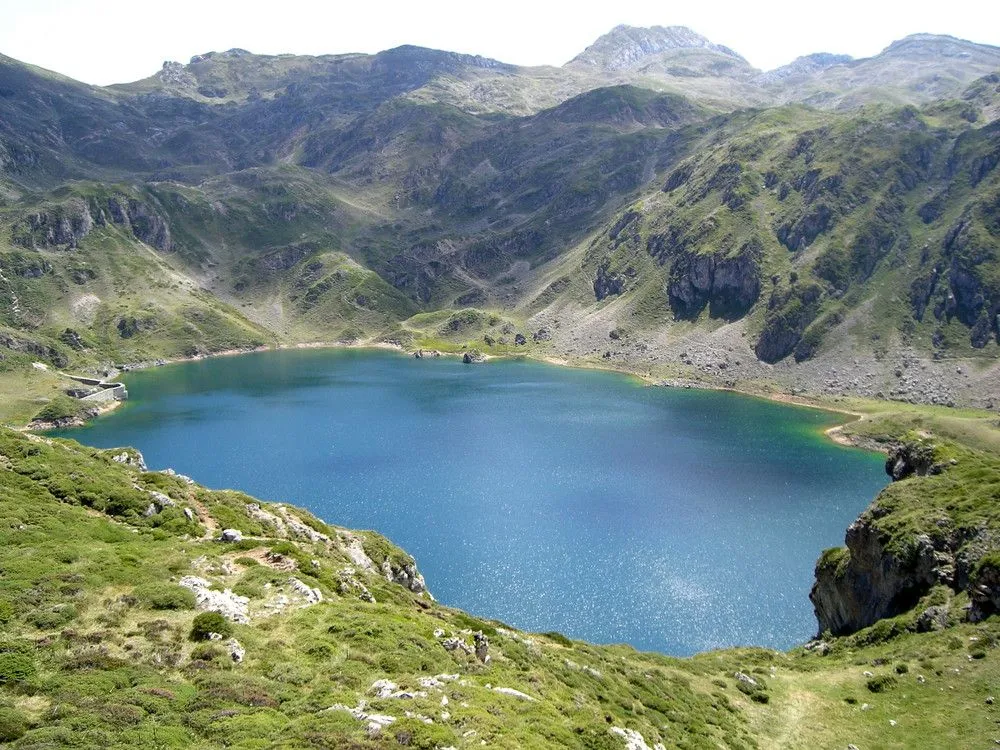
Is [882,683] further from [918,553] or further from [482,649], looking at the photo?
[482,649]

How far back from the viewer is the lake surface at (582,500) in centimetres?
9019

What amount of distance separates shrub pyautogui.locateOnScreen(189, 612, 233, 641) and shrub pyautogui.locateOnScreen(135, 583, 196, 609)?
7.93 ft

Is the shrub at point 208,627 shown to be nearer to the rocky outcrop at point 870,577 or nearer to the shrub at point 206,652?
the shrub at point 206,652

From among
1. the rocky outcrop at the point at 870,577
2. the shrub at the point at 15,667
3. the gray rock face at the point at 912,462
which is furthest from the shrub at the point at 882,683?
the shrub at the point at 15,667

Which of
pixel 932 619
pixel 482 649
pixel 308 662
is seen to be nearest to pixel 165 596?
pixel 308 662

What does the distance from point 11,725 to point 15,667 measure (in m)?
4.19

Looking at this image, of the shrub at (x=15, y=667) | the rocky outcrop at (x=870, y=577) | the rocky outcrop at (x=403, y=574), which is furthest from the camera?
the rocky outcrop at (x=403, y=574)

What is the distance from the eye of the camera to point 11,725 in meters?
21.2

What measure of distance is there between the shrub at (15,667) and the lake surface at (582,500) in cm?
6687

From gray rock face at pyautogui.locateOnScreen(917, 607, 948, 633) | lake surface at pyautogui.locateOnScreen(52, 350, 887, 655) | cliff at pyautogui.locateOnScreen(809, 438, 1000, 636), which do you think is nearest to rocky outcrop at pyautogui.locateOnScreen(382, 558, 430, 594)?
lake surface at pyautogui.locateOnScreen(52, 350, 887, 655)

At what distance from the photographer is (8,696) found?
75.9 feet

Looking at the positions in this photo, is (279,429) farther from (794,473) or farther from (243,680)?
(243,680)

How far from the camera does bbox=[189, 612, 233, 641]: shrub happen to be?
30125mm

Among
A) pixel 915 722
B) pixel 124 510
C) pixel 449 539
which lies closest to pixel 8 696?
pixel 124 510
